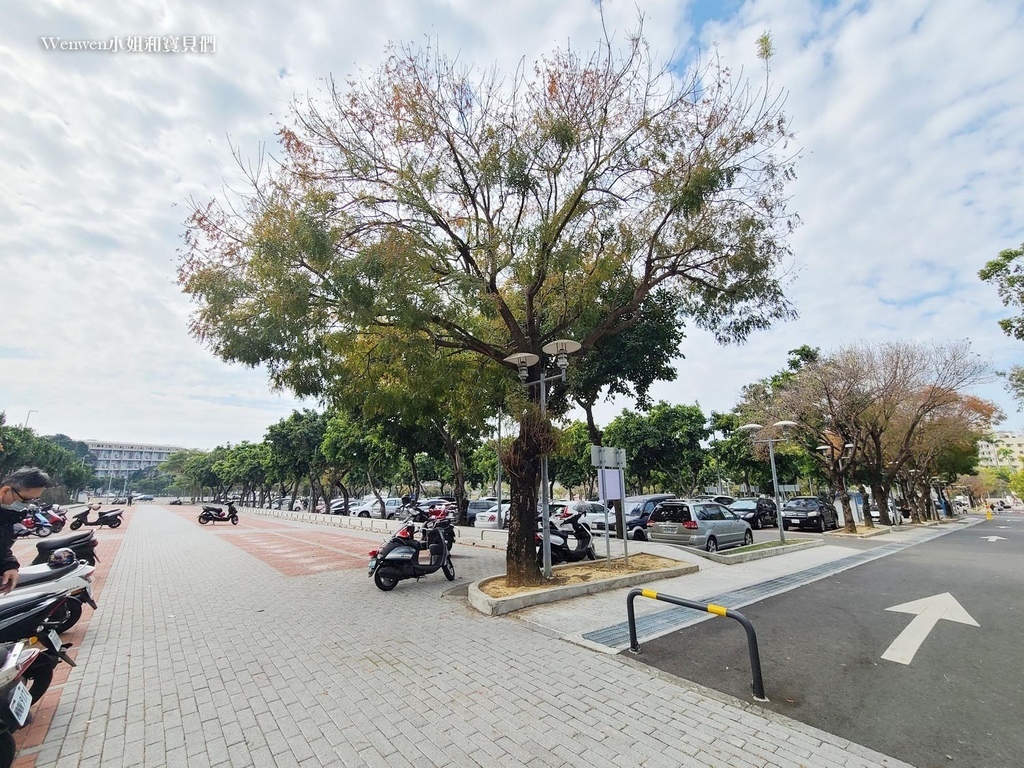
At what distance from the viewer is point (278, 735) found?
334cm

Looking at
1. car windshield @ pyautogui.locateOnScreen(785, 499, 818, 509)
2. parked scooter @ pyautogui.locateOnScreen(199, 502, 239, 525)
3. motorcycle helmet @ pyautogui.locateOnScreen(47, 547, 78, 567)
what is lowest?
parked scooter @ pyautogui.locateOnScreen(199, 502, 239, 525)

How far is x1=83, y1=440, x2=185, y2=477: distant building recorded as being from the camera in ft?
443

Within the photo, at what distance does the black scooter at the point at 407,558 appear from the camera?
8148 mm

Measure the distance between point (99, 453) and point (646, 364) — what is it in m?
175

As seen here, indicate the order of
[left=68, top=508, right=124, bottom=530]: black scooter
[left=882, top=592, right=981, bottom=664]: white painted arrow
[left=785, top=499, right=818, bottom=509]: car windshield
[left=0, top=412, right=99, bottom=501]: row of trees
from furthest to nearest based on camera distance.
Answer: [left=0, top=412, right=99, bottom=501]: row of trees
[left=68, top=508, right=124, bottom=530]: black scooter
[left=785, top=499, right=818, bottom=509]: car windshield
[left=882, top=592, right=981, bottom=664]: white painted arrow

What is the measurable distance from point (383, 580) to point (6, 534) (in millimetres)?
5049

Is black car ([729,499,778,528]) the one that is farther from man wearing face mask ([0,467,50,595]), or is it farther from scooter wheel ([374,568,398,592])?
man wearing face mask ([0,467,50,595])

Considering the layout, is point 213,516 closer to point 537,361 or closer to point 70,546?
point 70,546

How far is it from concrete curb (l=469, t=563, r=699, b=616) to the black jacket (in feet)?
16.0

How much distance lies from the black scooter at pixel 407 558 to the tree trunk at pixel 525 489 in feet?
4.95

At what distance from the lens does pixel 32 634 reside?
12.4 ft

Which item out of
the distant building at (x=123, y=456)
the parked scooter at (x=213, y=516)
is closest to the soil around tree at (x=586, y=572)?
the parked scooter at (x=213, y=516)

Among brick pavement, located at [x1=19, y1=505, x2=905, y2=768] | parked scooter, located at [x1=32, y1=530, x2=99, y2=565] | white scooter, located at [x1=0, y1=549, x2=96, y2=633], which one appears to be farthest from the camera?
parked scooter, located at [x1=32, y1=530, x2=99, y2=565]

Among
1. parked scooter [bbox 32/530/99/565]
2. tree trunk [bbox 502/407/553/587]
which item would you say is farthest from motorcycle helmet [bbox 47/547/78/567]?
tree trunk [bbox 502/407/553/587]
